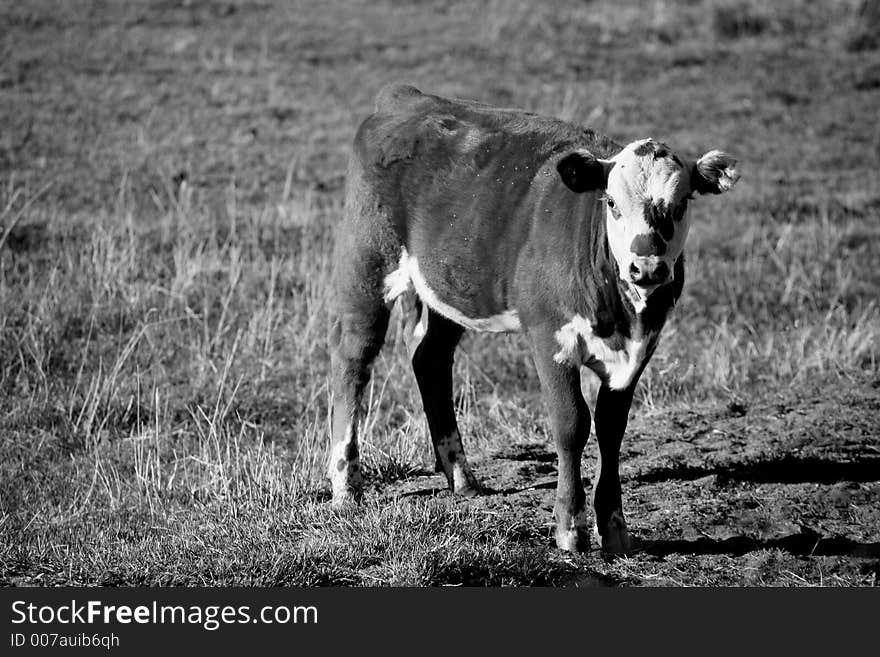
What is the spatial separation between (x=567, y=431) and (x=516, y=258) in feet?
2.92

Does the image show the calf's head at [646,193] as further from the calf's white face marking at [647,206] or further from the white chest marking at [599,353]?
the white chest marking at [599,353]

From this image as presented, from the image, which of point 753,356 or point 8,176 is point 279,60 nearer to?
point 8,176

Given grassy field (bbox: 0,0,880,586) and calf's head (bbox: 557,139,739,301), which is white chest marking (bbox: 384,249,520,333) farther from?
grassy field (bbox: 0,0,880,586)

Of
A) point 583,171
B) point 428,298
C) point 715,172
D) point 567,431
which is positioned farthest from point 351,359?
point 715,172

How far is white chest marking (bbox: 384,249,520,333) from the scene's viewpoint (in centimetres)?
676

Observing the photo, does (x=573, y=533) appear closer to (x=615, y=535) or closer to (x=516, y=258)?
(x=615, y=535)

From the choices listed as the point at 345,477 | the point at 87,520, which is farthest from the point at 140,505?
the point at 345,477

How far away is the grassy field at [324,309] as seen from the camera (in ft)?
21.6

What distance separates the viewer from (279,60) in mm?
18688

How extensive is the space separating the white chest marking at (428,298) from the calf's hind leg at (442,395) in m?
0.27

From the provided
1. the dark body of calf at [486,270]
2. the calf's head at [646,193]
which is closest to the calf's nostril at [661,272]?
the calf's head at [646,193]

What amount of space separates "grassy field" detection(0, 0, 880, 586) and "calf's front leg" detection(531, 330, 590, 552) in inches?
5.3

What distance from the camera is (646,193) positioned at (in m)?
5.96

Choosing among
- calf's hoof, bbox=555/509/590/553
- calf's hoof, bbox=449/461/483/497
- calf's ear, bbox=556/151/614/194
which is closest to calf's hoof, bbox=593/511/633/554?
calf's hoof, bbox=555/509/590/553
